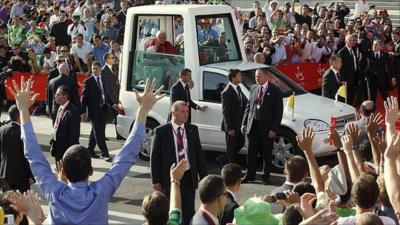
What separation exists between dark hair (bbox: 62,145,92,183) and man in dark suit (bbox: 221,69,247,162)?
315 inches

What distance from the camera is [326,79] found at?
1662cm

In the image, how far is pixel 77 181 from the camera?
5.88 meters

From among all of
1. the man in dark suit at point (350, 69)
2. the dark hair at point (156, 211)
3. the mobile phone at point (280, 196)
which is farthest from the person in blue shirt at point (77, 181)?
the man in dark suit at point (350, 69)

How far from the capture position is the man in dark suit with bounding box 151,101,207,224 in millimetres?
10086

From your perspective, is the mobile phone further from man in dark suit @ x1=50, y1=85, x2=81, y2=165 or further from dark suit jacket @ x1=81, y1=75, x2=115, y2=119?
dark suit jacket @ x1=81, y1=75, x2=115, y2=119

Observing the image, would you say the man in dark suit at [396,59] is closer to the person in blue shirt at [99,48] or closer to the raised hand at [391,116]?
the person in blue shirt at [99,48]

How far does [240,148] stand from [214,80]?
54.9 inches

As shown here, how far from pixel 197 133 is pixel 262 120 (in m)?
3.28

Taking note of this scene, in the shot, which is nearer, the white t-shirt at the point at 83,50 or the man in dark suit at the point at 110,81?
the man in dark suit at the point at 110,81

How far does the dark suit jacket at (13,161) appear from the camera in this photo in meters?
10.5

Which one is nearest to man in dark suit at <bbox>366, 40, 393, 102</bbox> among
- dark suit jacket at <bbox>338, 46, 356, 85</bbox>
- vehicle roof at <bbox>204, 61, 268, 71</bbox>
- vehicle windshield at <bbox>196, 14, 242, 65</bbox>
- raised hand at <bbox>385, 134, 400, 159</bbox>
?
dark suit jacket at <bbox>338, 46, 356, 85</bbox>

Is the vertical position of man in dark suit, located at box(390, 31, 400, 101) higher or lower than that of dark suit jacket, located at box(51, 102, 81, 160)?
lower

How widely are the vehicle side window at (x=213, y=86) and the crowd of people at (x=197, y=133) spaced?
1.20 ft

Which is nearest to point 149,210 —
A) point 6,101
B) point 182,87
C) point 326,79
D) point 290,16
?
point 182,87
